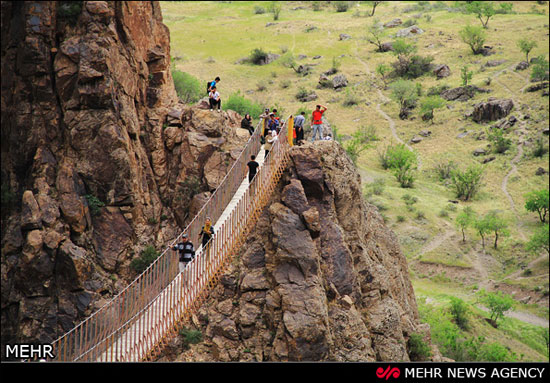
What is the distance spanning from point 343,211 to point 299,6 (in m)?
86.1

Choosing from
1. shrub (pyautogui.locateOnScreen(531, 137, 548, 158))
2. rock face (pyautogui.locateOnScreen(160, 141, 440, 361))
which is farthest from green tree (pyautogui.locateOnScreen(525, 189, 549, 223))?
rock face (pyautogui.locateOnScreen(160, 141, 440, 361))

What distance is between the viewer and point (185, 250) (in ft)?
55.3

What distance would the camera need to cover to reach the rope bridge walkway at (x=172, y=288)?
15055 mm

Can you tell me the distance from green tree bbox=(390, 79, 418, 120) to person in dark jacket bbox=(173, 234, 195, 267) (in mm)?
50167

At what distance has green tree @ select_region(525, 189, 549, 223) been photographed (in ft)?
152

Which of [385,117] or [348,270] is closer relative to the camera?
[348,270]

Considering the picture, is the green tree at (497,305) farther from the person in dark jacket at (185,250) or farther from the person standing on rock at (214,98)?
the person in dark jacket at (185,250)

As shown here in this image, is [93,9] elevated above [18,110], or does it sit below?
above

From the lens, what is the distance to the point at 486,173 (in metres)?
53.6

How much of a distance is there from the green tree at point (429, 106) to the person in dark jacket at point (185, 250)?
161ft
